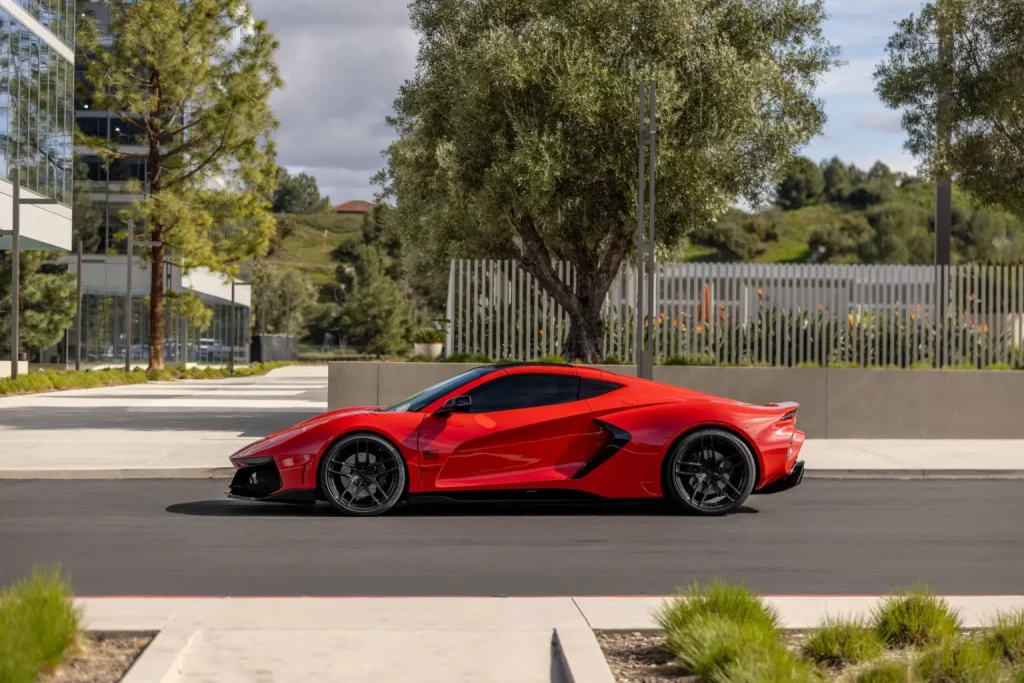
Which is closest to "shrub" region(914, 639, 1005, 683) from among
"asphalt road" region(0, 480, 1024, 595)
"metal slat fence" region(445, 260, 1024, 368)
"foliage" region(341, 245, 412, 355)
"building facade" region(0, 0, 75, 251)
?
"asphalt road" region(0, 480, 1024, 595)

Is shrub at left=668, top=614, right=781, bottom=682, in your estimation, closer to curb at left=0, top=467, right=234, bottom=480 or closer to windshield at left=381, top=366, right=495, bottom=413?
windshield at left=381, top=366, right=495, bottom=413

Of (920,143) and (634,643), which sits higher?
(920,143)

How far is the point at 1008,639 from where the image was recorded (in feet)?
19.7

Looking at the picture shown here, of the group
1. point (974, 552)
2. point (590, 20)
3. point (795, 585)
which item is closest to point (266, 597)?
point (795, 585)

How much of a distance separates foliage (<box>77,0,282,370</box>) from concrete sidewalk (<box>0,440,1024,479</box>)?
1263 inches

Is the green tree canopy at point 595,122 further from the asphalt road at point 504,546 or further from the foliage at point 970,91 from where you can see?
the asphalt road at point 504,546

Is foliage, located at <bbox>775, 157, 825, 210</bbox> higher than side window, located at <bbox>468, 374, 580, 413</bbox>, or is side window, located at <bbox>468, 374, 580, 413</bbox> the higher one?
foliage, located at <bbox>775, 157, 825, 210</bbox>

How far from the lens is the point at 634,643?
653cm

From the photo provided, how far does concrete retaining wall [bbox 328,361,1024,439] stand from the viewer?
22156mm

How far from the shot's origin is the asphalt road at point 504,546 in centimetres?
866

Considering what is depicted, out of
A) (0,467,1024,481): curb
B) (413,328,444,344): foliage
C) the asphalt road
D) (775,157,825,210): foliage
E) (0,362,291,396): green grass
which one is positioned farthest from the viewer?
(775,157,825,210): foliage

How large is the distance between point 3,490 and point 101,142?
43.3 m

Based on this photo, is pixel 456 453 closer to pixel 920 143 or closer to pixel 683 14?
pixel 683 14

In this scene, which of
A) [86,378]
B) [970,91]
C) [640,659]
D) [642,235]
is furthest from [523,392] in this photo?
[86,378]
